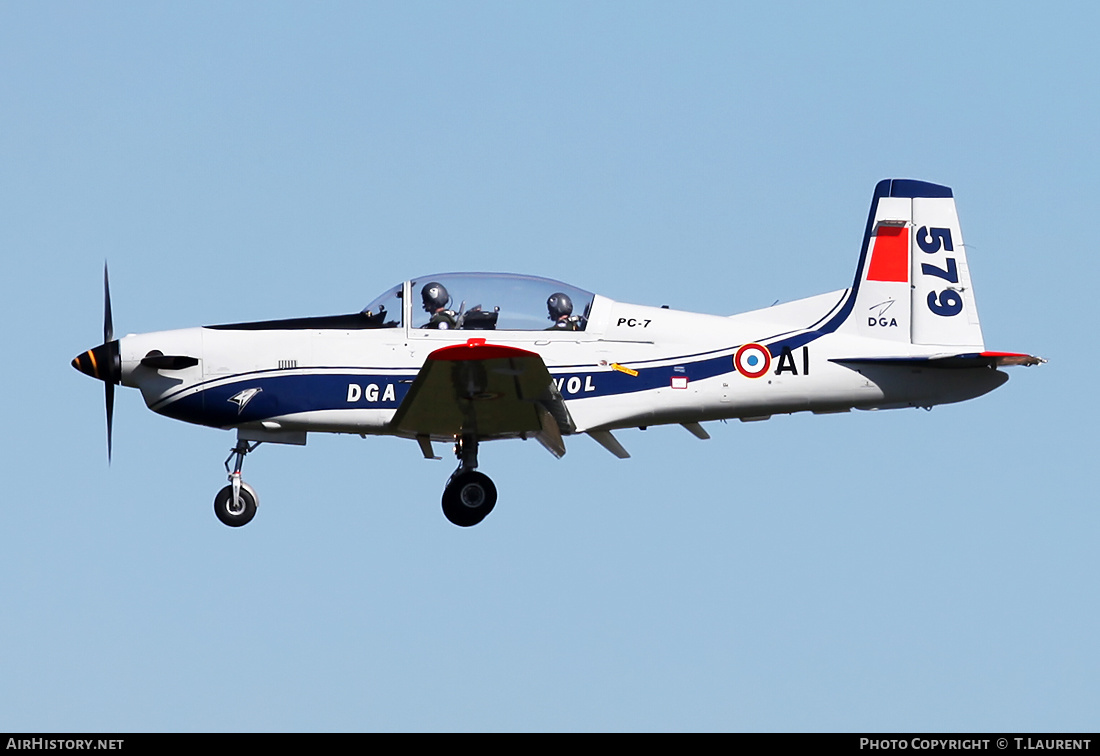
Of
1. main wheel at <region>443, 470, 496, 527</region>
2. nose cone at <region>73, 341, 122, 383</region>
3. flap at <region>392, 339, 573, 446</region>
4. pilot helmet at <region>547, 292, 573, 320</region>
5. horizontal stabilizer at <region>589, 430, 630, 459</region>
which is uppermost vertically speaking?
pilot helmet at <region>547, 292, 573, 320</region>

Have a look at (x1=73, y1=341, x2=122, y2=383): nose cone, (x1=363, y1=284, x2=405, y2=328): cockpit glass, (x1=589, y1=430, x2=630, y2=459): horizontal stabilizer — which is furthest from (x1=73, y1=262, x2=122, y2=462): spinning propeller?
(x1=589, y1=430, x2=630, y2=459): horizontal stabilizer

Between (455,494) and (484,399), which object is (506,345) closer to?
(484,399)

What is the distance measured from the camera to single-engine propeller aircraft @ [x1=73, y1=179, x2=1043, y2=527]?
49.5 ft

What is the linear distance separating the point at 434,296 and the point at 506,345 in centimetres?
92

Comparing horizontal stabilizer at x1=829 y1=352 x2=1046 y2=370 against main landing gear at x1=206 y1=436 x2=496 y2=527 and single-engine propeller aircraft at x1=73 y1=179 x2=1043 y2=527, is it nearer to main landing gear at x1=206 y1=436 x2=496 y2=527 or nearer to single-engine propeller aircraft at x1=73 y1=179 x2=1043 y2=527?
single-engine propeller aircraft at x1=73 y1=179 x2=1043 y2=527

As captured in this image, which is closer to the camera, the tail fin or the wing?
the wing

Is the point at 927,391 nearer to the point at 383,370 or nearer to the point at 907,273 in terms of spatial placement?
the point at 907,273

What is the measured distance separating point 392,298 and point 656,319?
106 inches

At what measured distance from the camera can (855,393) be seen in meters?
15.5

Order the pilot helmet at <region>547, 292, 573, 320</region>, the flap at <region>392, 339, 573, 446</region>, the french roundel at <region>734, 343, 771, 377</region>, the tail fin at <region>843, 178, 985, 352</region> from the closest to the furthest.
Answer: the flap at <region>392, 339, 573, 446</region> → the pilot helmet at <region>547, 292, 573, 320</region> → the french roundel at <region>734, 343, 771, 377</region> → the tail fin at <region>843, 178, 985, 352</region>

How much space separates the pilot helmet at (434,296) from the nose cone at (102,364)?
10.3 feet

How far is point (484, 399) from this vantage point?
565 inches

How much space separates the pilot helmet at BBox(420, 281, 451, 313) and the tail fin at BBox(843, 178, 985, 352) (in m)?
4.19
